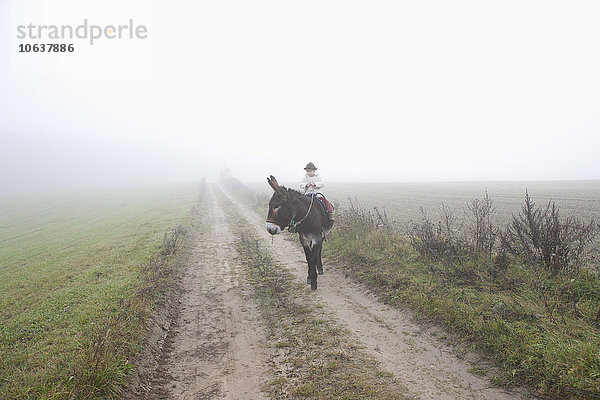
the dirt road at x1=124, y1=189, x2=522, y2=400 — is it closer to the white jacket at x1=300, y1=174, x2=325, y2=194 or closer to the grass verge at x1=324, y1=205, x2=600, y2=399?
the grass verge at x1=324, y1=205, x2=600, y2=399

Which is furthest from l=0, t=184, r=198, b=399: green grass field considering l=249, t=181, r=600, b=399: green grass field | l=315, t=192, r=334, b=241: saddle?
l=249, t=181, r=600, b=399: green grass field

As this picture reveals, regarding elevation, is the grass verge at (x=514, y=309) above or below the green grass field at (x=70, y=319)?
above

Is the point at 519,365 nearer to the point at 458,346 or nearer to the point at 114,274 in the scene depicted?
the point at 458,346

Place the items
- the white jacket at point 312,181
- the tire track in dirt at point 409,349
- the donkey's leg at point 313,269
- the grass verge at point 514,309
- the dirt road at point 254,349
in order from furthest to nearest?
1. the white jacket at point 312,181
2. the donkey's leg at point 313,269
3. the dirt road at point 254,349
4. the tire track in dirt at point 409,349
5. the grass verge at point 514,309

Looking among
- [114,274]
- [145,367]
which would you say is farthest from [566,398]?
A: [114,274]

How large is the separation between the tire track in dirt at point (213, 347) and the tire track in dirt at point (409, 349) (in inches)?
65.8

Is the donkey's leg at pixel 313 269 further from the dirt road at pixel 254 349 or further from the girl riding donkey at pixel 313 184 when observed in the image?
the girl riding donkey at pixel 313 184

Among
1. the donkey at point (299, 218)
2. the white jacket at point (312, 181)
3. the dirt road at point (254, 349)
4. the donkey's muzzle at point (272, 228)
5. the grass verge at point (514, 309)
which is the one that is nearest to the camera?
the grass verge at point (514, 309)

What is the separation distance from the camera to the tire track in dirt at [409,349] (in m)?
3.40

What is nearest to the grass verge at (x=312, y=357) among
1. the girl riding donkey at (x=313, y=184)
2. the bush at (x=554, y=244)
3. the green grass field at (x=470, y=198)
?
the girl riding donkey at (x=313, y=184)

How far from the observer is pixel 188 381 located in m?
3.91

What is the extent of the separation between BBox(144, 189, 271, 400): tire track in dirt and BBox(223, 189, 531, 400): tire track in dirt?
5.48 feet

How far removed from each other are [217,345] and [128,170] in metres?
158

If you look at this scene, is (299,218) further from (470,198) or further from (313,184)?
(470,198)
